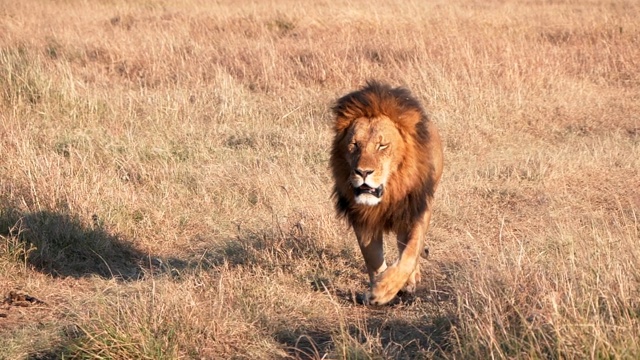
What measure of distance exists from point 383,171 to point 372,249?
1.56 ft

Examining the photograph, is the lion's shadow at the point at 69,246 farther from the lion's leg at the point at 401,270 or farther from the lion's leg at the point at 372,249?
the lion's leg at the point at 401,270

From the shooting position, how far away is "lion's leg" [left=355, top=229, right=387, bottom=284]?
4.37m

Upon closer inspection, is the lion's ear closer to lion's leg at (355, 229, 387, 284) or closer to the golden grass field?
lion's leg at (355, 229, 387, 284)

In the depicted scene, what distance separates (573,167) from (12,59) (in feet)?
16.9

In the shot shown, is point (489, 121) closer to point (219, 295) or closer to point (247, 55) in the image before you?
point (247, 55)

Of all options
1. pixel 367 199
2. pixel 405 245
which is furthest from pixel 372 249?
pixel 367 199

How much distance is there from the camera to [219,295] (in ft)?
12.7

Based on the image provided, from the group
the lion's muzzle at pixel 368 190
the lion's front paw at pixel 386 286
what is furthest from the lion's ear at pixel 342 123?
the lion's front paw at pixel 386 286

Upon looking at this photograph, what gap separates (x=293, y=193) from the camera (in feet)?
19.8

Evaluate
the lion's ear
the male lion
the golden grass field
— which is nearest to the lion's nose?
the male lion

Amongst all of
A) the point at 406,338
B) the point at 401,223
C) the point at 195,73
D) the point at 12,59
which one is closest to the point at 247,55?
the point at 195,73

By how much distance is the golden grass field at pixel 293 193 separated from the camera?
3.48 m

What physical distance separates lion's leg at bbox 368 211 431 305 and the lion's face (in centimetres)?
25

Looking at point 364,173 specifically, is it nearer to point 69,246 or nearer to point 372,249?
point 372,249
